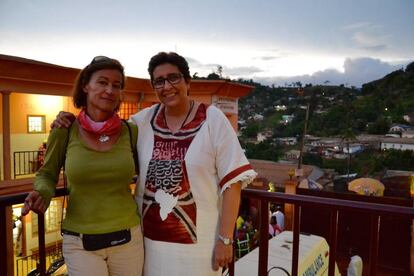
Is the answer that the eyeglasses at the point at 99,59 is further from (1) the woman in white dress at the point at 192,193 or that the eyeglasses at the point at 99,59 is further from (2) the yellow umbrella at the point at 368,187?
(2) the yellow umbrella at the point at 368,187

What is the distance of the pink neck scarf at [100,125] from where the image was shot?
176 cm

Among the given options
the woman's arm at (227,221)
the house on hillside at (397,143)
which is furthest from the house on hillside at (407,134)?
the woman's arm at (227,221)

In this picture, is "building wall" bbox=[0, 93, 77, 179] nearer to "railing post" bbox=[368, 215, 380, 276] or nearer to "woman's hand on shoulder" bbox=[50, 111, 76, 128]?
"woman's hand on shoulder" bbox=[50, 111, 76, 128]

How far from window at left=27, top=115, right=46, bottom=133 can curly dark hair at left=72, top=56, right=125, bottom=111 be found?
369 inches

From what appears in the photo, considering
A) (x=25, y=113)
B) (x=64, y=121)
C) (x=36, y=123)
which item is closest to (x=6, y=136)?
(x=25, y=113)

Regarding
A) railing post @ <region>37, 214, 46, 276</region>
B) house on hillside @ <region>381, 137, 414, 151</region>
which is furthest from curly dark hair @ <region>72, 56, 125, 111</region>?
house on hillside @ <region>381, 137, 414, 151</region>

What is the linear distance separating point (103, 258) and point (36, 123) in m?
9.94

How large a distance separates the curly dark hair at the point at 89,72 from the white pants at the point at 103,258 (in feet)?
2.31

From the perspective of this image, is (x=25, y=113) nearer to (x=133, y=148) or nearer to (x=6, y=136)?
(x=6, y=136)

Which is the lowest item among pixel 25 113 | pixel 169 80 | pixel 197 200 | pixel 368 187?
pixel 368 187

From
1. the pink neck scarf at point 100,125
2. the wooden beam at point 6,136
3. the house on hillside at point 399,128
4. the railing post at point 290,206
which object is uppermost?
the pink neck scarf at point 100,125

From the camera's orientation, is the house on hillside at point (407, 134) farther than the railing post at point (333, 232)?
Yes

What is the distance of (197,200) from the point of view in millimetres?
1819

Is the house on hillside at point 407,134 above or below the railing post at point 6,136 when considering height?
below
